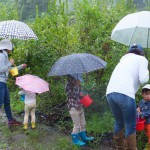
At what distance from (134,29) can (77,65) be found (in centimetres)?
122

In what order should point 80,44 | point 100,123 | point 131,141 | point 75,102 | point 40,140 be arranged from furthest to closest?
point 80,44, point 100,123, point 40,140, point 75,102, point 131,141

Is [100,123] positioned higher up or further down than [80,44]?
further down

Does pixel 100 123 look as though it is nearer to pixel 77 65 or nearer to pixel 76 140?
pixel 76 140

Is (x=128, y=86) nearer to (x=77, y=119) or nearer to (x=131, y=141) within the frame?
(x=131, y=141)

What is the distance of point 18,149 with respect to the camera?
18.0 feet

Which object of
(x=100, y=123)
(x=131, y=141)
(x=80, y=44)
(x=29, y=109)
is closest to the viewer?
(x=131, y=141)

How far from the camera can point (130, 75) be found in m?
4.38

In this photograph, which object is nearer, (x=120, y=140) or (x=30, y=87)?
(x=120, y=140)

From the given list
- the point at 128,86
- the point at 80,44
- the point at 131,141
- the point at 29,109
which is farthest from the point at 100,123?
the point at 128,86

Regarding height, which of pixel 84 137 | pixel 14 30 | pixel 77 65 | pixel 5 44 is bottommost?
pixel 84 137

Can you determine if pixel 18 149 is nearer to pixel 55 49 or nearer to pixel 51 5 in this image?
pixel 55 49

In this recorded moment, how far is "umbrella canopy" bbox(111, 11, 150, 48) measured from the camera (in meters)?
5.27

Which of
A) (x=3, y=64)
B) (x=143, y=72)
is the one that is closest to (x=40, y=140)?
(x=3, y=64)

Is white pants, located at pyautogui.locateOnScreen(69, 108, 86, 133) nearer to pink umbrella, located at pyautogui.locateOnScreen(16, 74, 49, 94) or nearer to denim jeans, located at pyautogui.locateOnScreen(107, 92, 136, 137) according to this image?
pink umbrella, located at pyautogui.locateOnScreen(16, 74, 49, 94)
